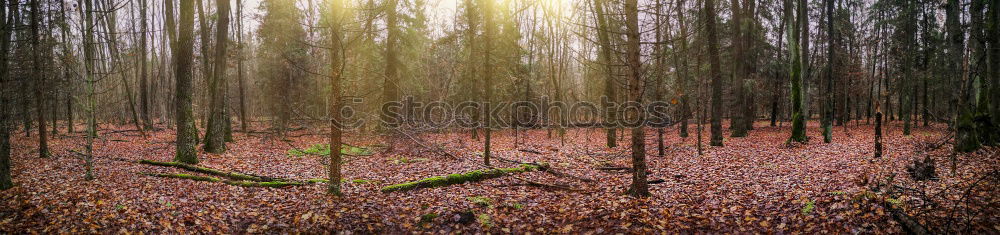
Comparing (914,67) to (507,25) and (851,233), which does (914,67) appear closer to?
(507,25)

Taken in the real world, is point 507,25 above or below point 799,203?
above

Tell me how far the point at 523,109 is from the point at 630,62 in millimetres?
20505

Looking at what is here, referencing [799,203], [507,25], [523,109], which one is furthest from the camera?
[523,109]

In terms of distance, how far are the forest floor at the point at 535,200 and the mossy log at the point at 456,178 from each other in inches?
9.5

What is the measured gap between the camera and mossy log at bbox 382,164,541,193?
28.4 ft

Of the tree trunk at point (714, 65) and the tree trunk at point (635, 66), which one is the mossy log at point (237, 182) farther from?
the tree trunk at point (714, 65)

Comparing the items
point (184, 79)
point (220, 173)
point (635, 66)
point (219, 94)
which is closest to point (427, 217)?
point (635, 66)

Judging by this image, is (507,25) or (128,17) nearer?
(507,25)

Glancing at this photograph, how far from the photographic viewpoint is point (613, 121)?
14.1 m

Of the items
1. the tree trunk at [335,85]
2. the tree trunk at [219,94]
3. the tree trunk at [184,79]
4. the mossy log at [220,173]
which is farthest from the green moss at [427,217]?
the tree trunk at [219,94]

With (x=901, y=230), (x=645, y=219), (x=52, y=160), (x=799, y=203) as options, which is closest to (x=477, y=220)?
(x=645, y=219)

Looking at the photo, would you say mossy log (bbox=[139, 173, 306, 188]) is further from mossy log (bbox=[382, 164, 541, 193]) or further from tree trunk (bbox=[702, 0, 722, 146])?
tree trunk (bbox=[702, 0, 722, 146])

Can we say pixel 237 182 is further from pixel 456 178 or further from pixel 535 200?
pixel 535 200

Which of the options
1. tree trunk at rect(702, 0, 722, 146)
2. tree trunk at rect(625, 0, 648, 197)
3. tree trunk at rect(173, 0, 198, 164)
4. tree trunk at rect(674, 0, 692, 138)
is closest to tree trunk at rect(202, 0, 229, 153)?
tree trunk at rect(173, 0, 198, 164)
